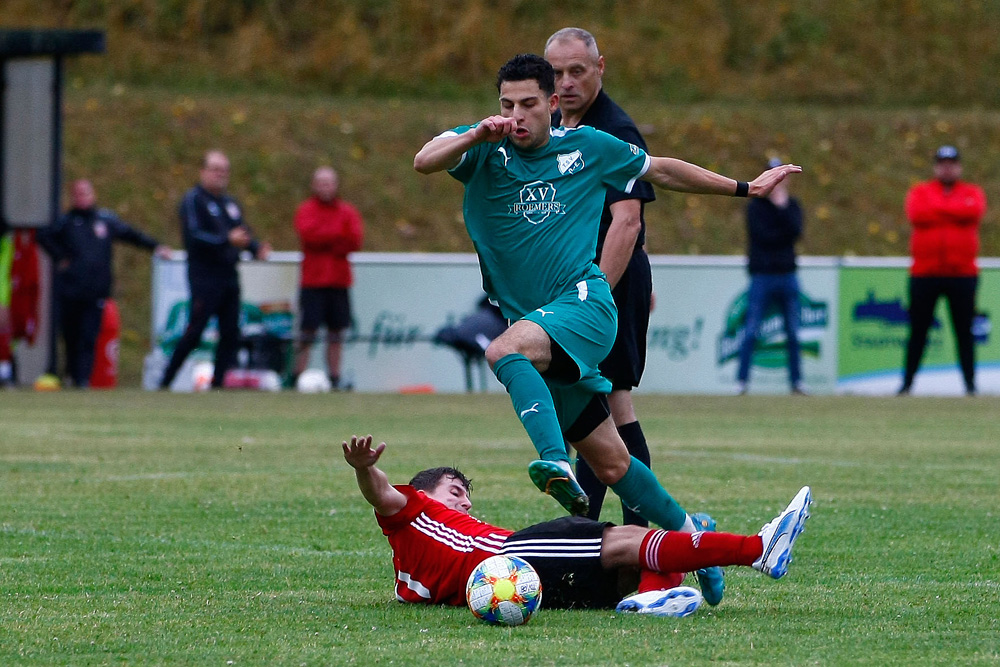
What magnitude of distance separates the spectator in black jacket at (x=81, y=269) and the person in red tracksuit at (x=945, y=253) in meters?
8.06

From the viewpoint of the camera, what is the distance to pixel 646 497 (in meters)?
5.53

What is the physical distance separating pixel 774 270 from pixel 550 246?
11953mm

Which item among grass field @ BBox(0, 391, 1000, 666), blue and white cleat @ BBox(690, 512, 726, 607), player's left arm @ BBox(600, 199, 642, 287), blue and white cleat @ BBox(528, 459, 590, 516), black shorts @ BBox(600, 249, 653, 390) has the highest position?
player's left arm @ BBox(600, 199, 642, 287)

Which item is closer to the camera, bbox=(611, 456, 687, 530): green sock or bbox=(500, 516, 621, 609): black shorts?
bbox=(500, 516, 621, 609): black shorts

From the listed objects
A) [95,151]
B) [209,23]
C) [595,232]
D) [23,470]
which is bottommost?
[23,470]

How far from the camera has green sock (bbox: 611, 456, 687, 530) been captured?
5.53m

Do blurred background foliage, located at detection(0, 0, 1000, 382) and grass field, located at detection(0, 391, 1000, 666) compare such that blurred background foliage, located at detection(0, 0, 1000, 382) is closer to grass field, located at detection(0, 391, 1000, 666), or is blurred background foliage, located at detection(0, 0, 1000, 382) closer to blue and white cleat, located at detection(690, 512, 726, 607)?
grass field, located at detection(0, 391, 1000, 666)

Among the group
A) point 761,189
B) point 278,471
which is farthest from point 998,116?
point 761,189

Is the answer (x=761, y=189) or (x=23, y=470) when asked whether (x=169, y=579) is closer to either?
(x=761, y=189)

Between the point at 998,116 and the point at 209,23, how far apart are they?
1409 centimetres

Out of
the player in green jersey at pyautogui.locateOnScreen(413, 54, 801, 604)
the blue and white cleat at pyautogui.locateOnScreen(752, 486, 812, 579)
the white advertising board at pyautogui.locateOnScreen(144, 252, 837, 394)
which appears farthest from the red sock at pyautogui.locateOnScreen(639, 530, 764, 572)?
the white advertising board at pyautogui.locateOnScreen(144, 252, 837, 394)

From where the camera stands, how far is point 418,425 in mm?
12688

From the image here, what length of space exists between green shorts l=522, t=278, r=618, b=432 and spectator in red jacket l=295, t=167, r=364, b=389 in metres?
12.1

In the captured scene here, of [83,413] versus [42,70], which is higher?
[42,70]
